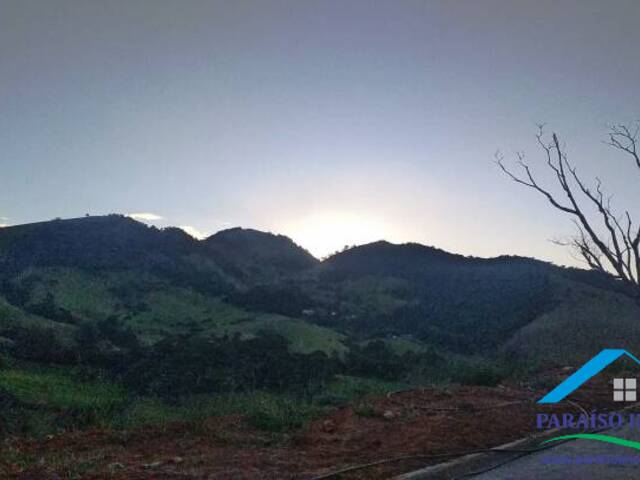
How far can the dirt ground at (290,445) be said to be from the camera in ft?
19.8

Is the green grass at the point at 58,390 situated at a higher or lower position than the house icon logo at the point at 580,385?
lower

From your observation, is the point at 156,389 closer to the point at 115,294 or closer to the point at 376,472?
the point at 376,472

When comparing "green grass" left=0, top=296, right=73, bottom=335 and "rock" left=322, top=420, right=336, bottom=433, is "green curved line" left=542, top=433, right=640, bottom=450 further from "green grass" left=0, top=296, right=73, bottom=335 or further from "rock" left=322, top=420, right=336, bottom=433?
"green grass" left=0, top=296, right=73, bottom=335

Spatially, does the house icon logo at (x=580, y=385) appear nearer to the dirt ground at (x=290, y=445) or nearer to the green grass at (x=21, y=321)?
the dirt ground at (x=290, y=445)

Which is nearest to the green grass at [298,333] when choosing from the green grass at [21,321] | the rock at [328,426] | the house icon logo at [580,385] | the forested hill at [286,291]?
the forested hill at [286,291]

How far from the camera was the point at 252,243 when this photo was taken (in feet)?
234

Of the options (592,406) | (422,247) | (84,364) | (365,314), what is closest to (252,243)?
(422,247)

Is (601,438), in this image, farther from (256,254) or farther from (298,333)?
(256,254)

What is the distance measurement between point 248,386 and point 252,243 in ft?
166

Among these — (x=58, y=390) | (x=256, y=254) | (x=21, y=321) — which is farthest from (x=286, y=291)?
(x=58, y=390)

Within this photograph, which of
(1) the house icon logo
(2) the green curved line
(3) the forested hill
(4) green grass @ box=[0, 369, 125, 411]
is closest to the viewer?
(2) the green curved line

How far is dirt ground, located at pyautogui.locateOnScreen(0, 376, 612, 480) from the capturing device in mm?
6047

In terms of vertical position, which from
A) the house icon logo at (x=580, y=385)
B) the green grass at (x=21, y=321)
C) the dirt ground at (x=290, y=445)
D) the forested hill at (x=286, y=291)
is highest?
the forested hill at (x=286, y=291)

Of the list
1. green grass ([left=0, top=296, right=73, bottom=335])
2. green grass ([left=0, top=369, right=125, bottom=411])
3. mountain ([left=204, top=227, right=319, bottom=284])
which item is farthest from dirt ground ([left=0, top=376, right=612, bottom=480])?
mountain ([left=204, top=227, right=319, bottom=284])
